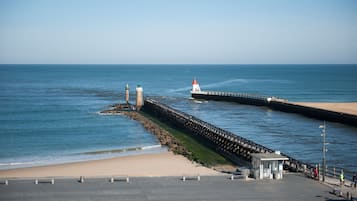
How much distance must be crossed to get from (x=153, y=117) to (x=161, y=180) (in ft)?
144

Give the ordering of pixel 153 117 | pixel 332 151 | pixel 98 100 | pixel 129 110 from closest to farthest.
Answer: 1. pixel 332 151
2. pixel 153 117
3. pixel 129 110
4. pixel 98 100

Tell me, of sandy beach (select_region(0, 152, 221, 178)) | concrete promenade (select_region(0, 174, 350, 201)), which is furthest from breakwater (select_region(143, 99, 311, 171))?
concrete promenade (select_region(0, 174, 350, 201))

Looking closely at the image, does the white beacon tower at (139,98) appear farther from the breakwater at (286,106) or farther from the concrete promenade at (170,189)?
the concrete promenade at (170,189)

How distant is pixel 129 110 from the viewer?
266ft

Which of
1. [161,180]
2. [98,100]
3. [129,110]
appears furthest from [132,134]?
[98,100]

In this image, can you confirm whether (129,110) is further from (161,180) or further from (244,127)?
(161,180)

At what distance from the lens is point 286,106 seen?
260 ft

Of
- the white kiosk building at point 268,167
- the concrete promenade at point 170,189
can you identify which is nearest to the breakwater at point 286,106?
the white kiosk building at point 268,167

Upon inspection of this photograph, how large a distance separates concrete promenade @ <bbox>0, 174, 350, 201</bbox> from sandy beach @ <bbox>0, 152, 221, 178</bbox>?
6200mm

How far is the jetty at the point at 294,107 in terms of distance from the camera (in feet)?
210

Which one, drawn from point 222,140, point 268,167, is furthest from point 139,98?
point 268,167

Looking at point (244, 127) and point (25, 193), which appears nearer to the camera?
point (25, 193)

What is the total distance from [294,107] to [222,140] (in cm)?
3538

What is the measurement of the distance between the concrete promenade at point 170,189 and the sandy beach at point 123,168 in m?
6.20
